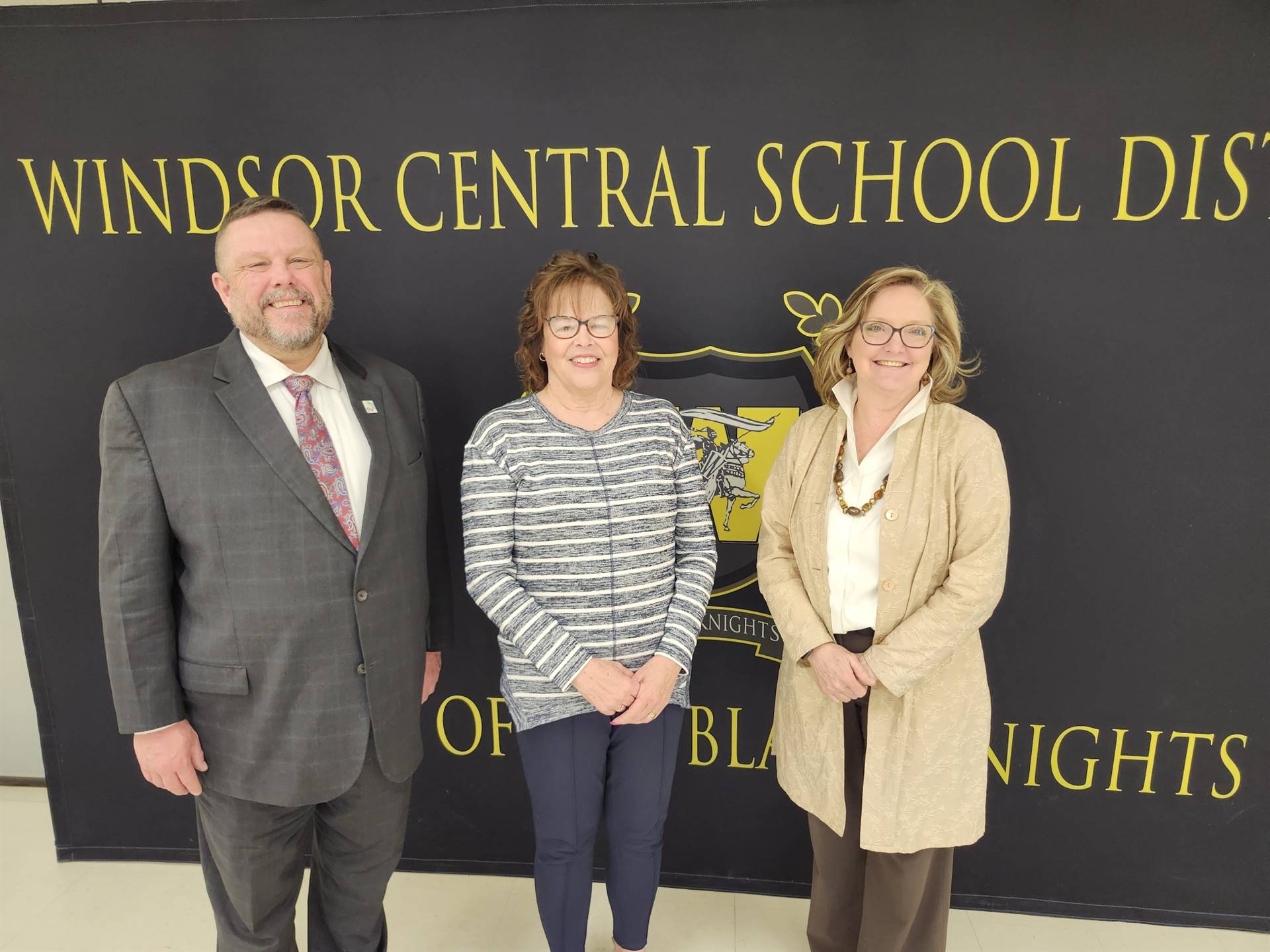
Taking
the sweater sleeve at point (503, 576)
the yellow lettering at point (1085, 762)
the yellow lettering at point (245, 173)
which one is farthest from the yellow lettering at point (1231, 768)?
the yellow lettering at point (245, 173)

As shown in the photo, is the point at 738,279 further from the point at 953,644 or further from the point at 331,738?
the point at 331,738

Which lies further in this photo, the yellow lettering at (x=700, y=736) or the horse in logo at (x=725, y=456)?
the yellow lettering at (x=700, y=736)

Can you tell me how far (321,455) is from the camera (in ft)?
5.44

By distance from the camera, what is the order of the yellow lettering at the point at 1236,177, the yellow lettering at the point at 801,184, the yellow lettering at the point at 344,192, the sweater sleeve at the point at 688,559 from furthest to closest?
the yellow lettering at the point at 344,192 → the yellow lettering at the point at 801,184 → the yellow lettering at the point at 1236,177 → the sweater sleeve at the point at 688,559

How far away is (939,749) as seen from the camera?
5.80 ft

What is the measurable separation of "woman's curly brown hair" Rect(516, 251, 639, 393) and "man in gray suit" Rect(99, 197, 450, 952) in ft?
1.10

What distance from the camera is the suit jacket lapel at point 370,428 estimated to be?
5.46ft

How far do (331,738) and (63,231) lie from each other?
1754mm

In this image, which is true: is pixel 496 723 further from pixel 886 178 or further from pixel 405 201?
pixel 886 178

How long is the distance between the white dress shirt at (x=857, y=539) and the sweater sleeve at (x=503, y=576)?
1.94ft

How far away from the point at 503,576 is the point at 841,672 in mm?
772

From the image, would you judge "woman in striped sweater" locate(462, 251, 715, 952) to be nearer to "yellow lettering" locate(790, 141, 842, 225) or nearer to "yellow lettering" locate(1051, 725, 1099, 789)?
"yellow lettering" locate(790, 141, 842, 225)

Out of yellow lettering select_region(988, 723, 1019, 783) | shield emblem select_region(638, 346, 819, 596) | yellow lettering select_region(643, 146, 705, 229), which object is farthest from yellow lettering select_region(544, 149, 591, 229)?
yellow lettering select_region(988, 723, 1019, 783)

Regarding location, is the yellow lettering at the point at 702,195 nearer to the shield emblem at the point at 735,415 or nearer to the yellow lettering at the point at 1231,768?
the shield emblem at the point at 735,415
